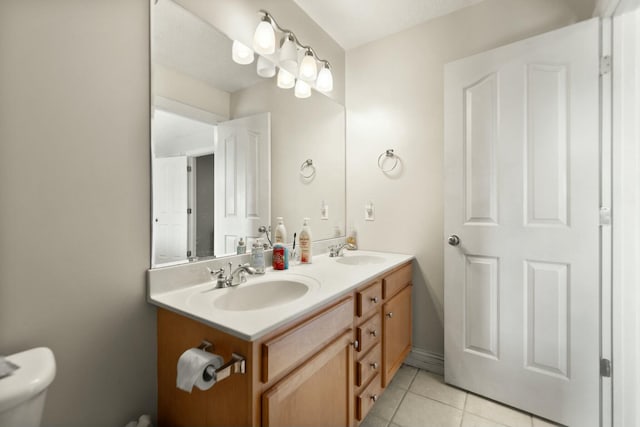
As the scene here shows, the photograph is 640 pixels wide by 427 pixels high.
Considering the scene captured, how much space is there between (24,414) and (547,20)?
2676 mm

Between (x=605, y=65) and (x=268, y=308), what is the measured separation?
1872mm

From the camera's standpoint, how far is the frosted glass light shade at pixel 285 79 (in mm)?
1726

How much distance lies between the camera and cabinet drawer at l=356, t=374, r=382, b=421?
134 cm

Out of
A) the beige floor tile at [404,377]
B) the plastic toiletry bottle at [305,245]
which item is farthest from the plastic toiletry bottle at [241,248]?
the beige floor tile at [404,377]

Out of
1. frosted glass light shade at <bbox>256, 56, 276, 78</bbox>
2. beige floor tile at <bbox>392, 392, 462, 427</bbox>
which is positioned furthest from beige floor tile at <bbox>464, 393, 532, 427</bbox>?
frosted glass light shade at <bbox>256, 56, 276, 78</bbox>

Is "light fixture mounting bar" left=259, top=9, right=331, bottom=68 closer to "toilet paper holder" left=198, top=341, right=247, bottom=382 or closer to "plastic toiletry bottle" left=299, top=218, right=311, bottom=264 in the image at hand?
"plastic toiletry bottle" left=299, top=218, right=311, bottom=264

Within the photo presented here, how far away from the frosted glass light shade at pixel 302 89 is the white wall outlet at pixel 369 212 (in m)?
0.91

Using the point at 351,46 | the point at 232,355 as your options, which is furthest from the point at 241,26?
the point at 232,355

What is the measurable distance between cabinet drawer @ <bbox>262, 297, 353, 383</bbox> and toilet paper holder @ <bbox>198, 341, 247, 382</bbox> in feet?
0.21

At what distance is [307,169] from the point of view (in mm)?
1979

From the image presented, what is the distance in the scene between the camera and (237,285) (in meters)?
1.24

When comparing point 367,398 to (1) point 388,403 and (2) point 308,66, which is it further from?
(2) point 308,66

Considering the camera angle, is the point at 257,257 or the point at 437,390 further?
the point at 437,390

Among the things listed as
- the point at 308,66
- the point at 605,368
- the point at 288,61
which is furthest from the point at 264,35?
the point at 605,368
